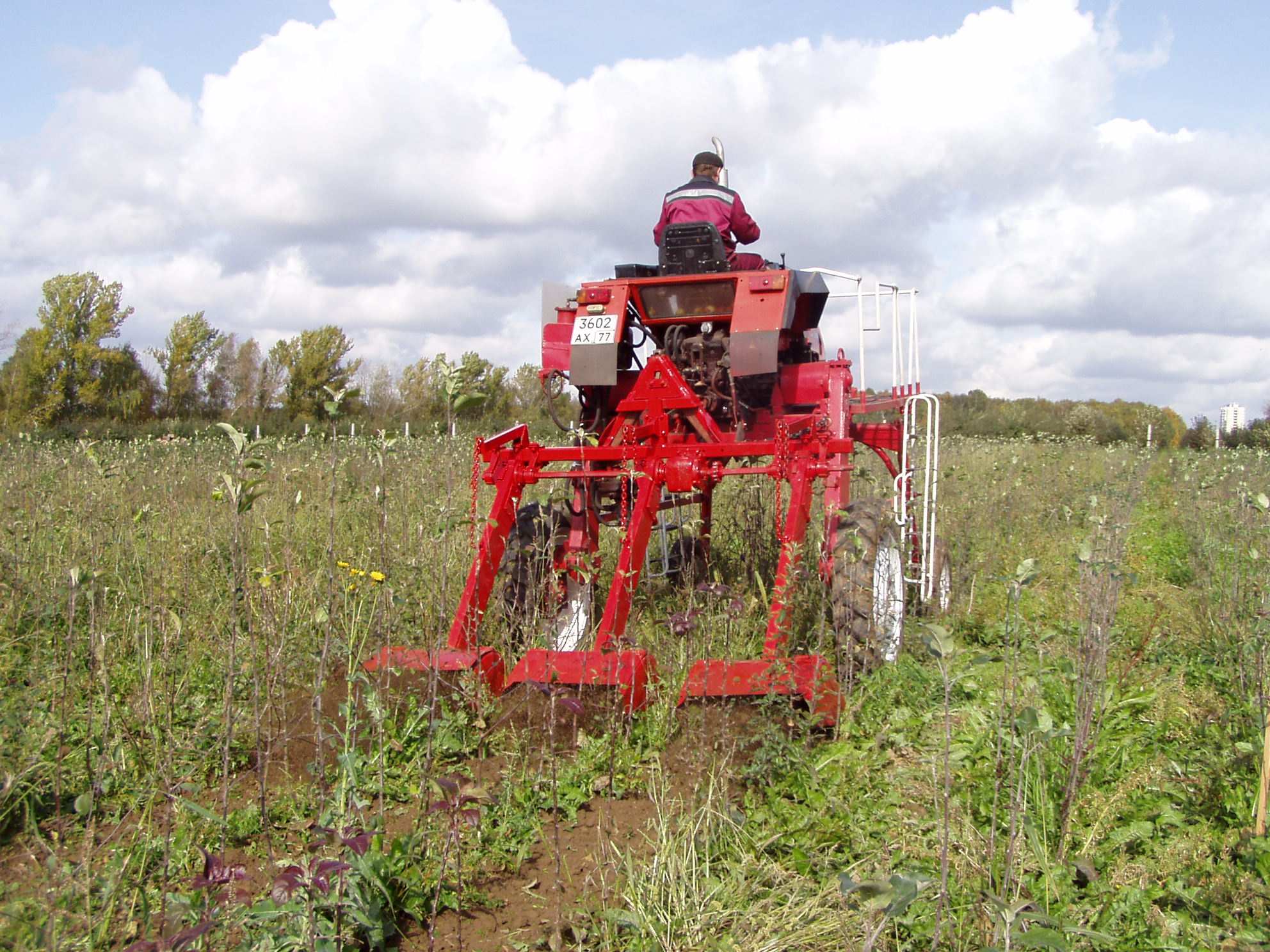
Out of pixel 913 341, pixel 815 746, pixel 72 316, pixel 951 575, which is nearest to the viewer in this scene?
pixel 815 746

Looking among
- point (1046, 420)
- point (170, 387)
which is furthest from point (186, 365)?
point (1046, 420)

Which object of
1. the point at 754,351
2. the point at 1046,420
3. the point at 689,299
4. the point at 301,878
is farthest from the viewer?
the point at 1046,420

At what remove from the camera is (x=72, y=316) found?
35750 millimetres

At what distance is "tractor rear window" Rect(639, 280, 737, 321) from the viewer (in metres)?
4.71

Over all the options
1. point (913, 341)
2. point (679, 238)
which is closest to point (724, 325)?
point (679, 238)

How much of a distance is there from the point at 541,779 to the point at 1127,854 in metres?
1.88

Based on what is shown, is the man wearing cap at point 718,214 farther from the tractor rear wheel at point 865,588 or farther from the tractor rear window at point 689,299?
the tractor rear wheel at point 865,588

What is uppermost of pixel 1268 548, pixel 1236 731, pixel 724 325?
pixel 724 325

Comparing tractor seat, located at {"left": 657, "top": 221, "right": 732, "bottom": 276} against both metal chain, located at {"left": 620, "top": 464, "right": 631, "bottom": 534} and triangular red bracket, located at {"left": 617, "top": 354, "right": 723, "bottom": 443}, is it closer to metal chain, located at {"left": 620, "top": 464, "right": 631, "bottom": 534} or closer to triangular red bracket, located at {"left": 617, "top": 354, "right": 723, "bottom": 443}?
triangular red bracket, located at {"left": 617, "top": 354, "right": 723, "bottom": 443}

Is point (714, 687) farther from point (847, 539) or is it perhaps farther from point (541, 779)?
point (847, 539)

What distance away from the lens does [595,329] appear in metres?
4.65

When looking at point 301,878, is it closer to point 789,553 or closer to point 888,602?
point 789,553

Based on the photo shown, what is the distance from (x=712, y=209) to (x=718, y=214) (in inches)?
1.4

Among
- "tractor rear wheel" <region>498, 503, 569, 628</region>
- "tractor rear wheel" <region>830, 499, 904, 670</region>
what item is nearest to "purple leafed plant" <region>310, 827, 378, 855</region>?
"tractor rear wheel" <region>498, 503, 569, 628</region>
